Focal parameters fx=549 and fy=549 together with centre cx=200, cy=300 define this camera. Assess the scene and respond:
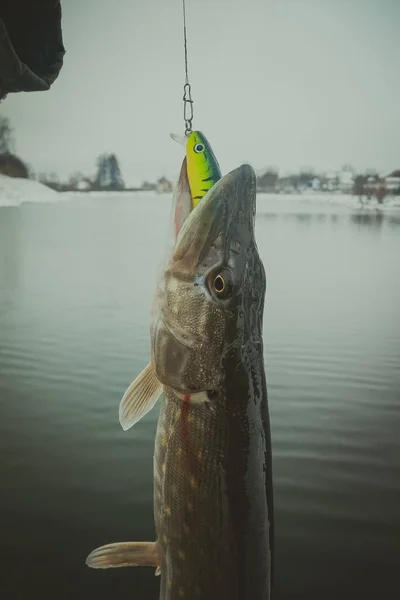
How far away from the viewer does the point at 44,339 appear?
7.34 ft

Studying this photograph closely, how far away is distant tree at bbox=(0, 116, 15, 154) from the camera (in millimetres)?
2270

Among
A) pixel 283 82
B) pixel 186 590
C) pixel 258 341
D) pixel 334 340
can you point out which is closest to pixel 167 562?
pixel 186 590

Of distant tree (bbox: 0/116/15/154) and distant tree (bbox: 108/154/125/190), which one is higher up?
distant tree (bbox: 0/116/15/154)

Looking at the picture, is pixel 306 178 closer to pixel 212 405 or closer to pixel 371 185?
pixel 371 185

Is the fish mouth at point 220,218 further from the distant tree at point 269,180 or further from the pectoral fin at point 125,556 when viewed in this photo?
the distant tree at point 269,180

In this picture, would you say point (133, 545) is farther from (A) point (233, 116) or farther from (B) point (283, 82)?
(B) point (283, 82)

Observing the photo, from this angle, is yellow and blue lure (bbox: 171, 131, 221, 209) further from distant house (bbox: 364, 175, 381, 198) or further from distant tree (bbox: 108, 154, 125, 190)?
distant house (bbox: 364, 175, 381, 198)

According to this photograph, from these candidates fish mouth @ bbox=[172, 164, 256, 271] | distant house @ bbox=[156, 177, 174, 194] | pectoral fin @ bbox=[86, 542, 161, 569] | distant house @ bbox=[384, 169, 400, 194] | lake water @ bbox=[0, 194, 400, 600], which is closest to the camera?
fish mouth @ bbox=[172, 164, 256, 271]

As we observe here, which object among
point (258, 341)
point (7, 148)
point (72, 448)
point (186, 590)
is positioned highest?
point (7, 148)

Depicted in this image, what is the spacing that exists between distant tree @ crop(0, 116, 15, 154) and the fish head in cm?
185

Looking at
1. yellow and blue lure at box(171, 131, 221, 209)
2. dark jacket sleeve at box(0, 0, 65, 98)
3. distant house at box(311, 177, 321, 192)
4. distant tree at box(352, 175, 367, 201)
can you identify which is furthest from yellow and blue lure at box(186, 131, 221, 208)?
distant tree at box(352, 175, 367, 201)

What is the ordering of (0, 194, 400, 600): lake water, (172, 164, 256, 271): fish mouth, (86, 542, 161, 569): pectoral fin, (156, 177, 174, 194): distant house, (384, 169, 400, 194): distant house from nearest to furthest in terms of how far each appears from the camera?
(172, 164, 256, 271): fish mouth < (86, 542, 161, 569): pectoral fin < (0, 194, 400, 600): lake water < (156, 177, 174, 194): distant house < (384, 169, 400, 194): distant house

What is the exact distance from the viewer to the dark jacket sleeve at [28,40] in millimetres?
1873

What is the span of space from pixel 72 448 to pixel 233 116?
1376 mm
